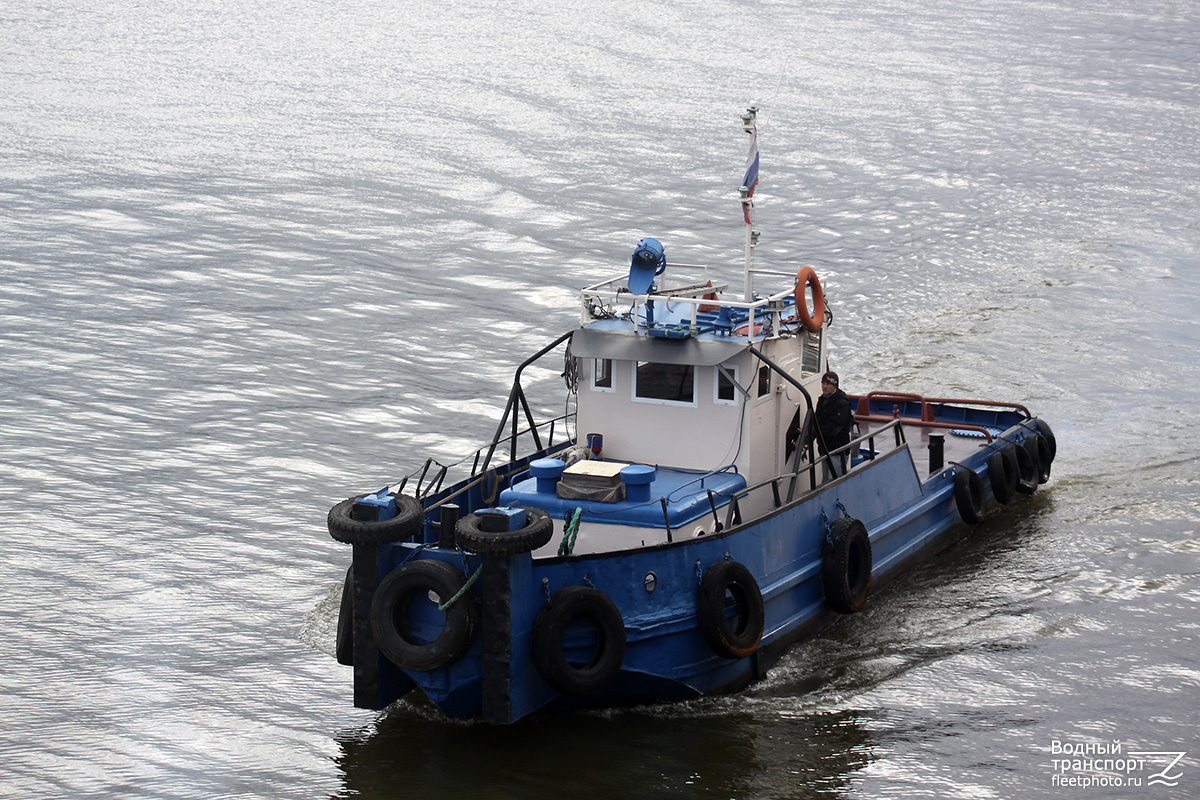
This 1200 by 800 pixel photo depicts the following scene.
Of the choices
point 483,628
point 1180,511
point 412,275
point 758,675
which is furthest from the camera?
point 412,275

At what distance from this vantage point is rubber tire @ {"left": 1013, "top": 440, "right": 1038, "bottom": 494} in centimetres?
1583

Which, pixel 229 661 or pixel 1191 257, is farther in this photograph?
pixel 1191 257

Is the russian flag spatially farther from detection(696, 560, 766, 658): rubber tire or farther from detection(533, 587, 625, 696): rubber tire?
detection(533, 587, 625, 696): rubber tire

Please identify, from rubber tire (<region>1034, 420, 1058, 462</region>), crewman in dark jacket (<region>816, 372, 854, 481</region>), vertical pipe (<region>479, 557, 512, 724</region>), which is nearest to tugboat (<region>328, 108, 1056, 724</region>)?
vertical pipe (<region>479, 557, 512, 724</region>)

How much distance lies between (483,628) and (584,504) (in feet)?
6.29

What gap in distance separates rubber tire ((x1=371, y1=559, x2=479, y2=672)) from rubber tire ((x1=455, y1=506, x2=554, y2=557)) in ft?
1.13

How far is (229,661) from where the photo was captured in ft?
38.7

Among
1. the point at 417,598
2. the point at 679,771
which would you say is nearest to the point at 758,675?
the point at 679,771

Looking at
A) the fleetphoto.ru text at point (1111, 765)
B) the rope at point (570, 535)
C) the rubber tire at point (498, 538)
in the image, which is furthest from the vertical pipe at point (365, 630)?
the fleetphoto.ru text at point (1111, 765)

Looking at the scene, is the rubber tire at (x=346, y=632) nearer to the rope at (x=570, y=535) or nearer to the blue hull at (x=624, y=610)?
the blue hull at (x=624, y=610)

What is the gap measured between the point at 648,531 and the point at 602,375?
1.95 m

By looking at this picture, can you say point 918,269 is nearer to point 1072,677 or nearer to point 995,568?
point 995,568

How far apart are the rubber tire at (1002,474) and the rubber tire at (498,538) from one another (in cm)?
754

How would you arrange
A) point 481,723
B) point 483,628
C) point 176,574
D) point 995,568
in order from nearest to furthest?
point 483,628
point 481,723
point 176,574
point 995,568
